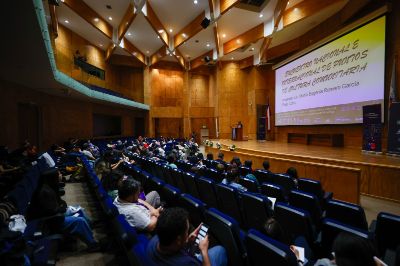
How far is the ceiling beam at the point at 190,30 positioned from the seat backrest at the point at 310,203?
9799 mm

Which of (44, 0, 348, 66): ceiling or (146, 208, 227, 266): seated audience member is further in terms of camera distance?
(44, 0, 348, 66): ceiling

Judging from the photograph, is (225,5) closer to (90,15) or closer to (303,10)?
(303,10)

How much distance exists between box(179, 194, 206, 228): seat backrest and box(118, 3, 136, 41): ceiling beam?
9.36m

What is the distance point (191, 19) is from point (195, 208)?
10.9 meters

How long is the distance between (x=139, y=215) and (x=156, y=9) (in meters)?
10.1

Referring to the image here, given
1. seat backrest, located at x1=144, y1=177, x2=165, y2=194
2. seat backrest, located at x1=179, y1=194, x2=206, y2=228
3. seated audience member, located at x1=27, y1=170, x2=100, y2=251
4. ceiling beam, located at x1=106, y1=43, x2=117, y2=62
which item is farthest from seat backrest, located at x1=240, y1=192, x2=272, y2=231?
ceiling beam, located at x1=106, y1=43, x2=117, y2=62

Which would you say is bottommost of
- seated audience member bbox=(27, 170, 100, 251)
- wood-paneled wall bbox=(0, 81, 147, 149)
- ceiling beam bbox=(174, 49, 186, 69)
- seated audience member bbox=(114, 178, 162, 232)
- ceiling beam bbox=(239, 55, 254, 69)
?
seated audience member bbox=(27, 170, 100, 251)

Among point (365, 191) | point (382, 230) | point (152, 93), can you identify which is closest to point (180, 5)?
point (152, 93)

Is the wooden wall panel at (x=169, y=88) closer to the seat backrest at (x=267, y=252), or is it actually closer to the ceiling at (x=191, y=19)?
the ceiling at (x=191, y=19)

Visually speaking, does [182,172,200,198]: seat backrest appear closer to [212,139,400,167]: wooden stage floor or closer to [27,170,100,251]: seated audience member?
[27,170,100,251]: seated audience member

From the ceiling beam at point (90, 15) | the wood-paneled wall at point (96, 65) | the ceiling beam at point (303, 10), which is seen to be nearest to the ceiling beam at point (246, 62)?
the ceiling beam at point (303, 10)

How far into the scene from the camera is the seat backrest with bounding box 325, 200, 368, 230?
2062mm

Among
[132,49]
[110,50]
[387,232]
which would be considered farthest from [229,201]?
[132,49]

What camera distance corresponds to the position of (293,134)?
11609 millimetres
